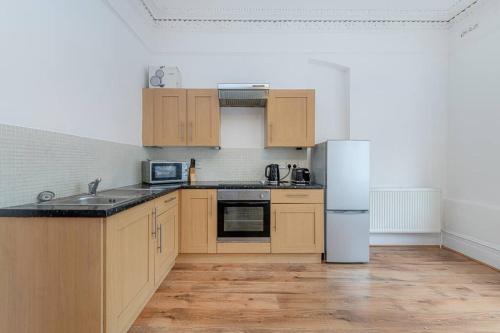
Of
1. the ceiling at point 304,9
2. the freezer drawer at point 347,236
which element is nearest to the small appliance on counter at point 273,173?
the freezer drawer at point 347,236

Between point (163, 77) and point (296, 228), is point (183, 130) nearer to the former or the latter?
point (163, 77)

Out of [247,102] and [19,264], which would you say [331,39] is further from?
[19,264]

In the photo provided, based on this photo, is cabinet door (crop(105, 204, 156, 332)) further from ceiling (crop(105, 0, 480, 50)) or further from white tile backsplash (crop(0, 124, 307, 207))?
ceiling (crop(105, 0, 480, 50))

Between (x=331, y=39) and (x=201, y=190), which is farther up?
(x=331, y=39)

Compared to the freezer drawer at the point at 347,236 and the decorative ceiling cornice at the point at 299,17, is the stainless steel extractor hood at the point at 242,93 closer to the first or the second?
the decorative ceiling cornice at the point at 299,17

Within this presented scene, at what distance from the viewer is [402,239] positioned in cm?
386

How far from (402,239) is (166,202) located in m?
3.27

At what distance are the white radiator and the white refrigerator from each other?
674mm

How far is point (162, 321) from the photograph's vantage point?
6.59 feet

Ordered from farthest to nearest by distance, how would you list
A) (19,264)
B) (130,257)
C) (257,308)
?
(257,308)
(130,257)
(19,264)

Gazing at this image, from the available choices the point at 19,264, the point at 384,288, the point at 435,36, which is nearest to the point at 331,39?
the point at 435,36

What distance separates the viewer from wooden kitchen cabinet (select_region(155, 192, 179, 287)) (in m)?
2.36

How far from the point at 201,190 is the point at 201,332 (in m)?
1.56

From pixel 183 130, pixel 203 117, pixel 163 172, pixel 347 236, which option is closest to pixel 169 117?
pixel 183 130
